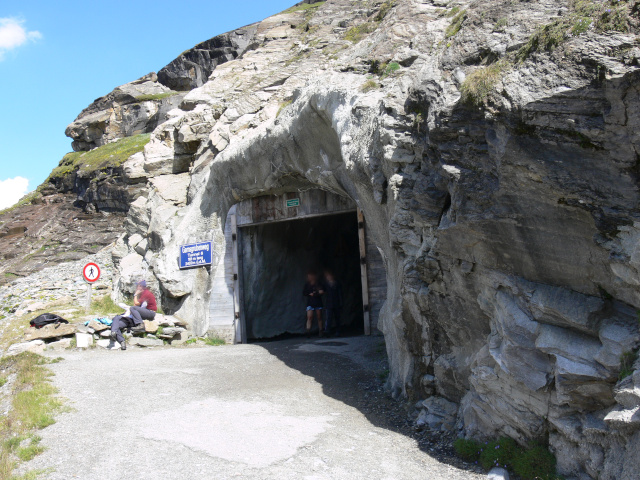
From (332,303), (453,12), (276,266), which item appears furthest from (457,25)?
(332,303)

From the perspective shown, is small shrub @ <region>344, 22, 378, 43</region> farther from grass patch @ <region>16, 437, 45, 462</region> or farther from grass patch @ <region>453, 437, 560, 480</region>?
grass patch @ <region>16, 437, 45, 462</region>

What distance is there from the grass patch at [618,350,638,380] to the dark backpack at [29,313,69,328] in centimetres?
1157

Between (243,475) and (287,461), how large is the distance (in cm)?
56

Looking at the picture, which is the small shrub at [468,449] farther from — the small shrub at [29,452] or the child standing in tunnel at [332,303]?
the child standing in tunnel at [332,303]

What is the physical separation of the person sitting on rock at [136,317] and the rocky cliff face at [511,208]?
6604 mm

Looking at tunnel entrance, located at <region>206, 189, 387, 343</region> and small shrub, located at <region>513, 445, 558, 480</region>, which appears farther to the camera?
tunnel entrance, located at <region>206, 189, 387, 343</region>

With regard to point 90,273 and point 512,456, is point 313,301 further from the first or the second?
point 512,456

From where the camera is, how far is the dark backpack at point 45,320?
1203cm

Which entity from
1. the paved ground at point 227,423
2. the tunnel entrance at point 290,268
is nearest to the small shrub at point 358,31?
the tunnel entrance at point 290,268

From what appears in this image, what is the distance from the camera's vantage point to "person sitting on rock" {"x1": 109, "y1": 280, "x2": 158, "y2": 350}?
39.5 ft

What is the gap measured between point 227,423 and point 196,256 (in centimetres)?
835

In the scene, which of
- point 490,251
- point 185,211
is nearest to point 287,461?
point 490,251

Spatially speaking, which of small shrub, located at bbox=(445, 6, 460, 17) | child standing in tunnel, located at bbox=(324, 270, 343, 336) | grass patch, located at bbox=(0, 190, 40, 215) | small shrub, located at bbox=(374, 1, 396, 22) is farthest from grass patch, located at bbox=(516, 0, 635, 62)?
grass patch, located at bbox=(0, 190, 40, 215)

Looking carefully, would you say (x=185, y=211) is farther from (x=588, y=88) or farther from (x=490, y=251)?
(x=588, y=88)
